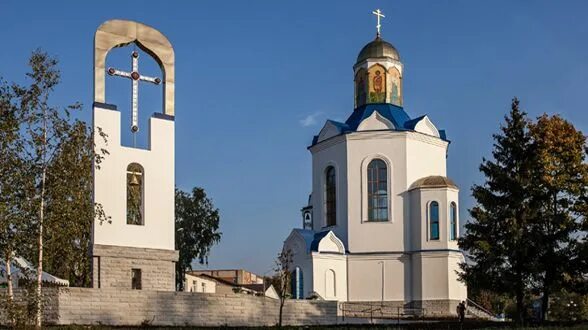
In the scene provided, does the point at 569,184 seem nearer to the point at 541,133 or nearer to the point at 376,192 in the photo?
the point at 541,133

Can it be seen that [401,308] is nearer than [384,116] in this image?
Yes

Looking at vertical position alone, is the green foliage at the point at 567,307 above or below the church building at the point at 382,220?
below

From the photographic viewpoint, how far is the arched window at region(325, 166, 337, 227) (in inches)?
1741

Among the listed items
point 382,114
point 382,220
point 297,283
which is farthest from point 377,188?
point 297,283

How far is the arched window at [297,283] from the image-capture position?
1624 inches

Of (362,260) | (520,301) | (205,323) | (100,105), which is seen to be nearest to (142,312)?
(205,323)

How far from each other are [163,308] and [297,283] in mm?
14778

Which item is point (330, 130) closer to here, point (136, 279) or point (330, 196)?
point (330, 196)

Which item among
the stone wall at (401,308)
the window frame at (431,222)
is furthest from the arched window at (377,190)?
the stone wall at (401,308)

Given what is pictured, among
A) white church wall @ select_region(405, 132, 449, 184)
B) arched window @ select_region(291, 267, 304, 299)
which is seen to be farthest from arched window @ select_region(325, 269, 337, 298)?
white church wall @ select_region(405, 132, 449, 184)

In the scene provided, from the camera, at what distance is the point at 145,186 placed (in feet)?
96.7

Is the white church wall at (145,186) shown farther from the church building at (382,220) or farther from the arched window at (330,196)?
the arched window at (330,196)

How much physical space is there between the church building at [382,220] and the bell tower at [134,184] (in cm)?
1277

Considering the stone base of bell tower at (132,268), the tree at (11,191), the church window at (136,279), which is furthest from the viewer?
the church window at (136,279)
